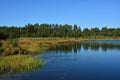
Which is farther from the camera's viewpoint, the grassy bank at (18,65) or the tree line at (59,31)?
the tree line at (59,31)

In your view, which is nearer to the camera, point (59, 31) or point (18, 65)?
point (18, 65)

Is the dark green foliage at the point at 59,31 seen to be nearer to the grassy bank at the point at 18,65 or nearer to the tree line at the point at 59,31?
the tree line at the point at 59,31

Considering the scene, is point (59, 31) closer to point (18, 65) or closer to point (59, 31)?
point (59, 31)

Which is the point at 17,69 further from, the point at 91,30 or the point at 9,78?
the point at 91,30

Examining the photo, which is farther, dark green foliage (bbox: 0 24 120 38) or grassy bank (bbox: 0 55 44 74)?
dark green foliage (bbox: 0 24 120 38)

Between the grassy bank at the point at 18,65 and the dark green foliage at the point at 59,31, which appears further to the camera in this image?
the dark green foliage at the point at 59,31

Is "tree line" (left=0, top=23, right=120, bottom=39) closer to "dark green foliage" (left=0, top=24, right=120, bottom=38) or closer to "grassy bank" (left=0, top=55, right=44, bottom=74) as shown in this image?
"dark green foliage" (left=0, top=24, right=120, bottom=38)

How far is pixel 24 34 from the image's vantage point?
163 metres

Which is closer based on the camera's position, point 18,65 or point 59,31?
point 18,65

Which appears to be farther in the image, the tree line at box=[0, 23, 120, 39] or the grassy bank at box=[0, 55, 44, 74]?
the tree line at box=[0, 23, 120, 39]

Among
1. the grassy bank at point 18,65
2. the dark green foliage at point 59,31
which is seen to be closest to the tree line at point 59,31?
the dark green foliage at point 59,31

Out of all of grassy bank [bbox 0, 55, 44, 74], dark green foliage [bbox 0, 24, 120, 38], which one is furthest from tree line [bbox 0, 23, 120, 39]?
grassy bank [bbox 0, 55, 44, 74]

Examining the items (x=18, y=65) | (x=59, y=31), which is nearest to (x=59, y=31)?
(x=59, y=31)

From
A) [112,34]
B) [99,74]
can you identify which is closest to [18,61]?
[99,74]
